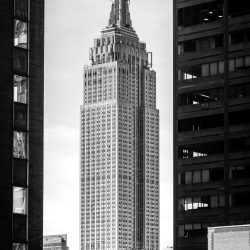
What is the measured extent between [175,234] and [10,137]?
8608cm

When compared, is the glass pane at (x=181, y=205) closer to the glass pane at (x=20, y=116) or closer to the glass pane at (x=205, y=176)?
the glass pane at (x=205, y=176)

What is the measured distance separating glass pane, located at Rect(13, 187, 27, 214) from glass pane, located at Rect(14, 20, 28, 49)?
20.1 feet

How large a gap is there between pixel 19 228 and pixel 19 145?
11.4 ft

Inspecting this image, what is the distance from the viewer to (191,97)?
130 m

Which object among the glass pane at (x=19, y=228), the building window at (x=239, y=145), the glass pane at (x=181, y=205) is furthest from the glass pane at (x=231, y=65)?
the glass pane at (x=19, y=228)

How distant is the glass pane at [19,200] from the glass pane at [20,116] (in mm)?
2595

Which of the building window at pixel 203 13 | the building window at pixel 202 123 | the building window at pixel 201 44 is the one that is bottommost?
the building window at pixel 202 123

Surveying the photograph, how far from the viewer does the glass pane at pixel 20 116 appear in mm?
43784

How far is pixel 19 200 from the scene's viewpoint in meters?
43.5

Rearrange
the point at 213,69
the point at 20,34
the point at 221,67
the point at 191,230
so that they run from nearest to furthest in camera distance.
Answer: the point at 20,34
the point at 191,230
the point at 221,67
the point at 213,69

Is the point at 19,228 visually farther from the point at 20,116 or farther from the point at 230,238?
the point at 230,238

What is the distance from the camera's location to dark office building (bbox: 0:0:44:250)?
140 feet

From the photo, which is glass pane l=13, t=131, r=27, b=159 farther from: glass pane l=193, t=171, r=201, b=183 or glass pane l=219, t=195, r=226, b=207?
glass pane l=193, t=171, r=201, b=183

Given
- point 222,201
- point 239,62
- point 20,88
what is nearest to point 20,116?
point 20,88
